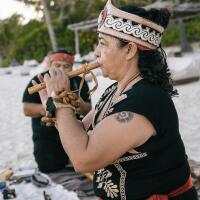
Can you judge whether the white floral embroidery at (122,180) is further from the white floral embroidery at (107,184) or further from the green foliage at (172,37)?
the green foliage at (172,37)

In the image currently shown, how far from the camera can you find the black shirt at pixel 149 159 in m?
1.73

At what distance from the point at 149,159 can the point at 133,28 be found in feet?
1.83

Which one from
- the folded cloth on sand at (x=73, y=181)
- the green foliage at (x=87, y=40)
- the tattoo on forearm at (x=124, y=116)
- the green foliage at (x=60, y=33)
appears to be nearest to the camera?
the tattoo on forearm at (x=124, y=116)

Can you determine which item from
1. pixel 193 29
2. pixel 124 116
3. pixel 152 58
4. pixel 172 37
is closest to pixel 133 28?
pixel 152 58

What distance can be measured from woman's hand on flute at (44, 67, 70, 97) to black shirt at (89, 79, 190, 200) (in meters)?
0.22

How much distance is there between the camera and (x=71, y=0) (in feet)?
112

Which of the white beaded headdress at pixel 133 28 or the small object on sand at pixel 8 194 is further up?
the white beaded headdress at pixel 133 28

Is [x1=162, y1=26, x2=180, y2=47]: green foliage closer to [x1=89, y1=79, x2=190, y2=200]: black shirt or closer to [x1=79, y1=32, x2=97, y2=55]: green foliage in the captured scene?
[x1=79, y1=32, x2=97, y2=55]: green foliage

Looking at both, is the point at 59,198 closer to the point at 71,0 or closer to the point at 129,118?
the point at 129,118

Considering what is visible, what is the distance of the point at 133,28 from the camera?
5.92 ft

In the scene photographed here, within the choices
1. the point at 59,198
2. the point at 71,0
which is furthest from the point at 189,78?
the point at 71,0

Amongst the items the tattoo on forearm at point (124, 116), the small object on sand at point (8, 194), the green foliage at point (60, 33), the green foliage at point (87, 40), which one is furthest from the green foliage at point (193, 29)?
the tattoo on forearm at point (124, 116)

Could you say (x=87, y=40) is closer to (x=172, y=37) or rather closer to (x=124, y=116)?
(x=172, y=37)

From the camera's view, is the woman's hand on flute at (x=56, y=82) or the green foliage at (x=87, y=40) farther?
the green foliage at (x=87, y=40)
